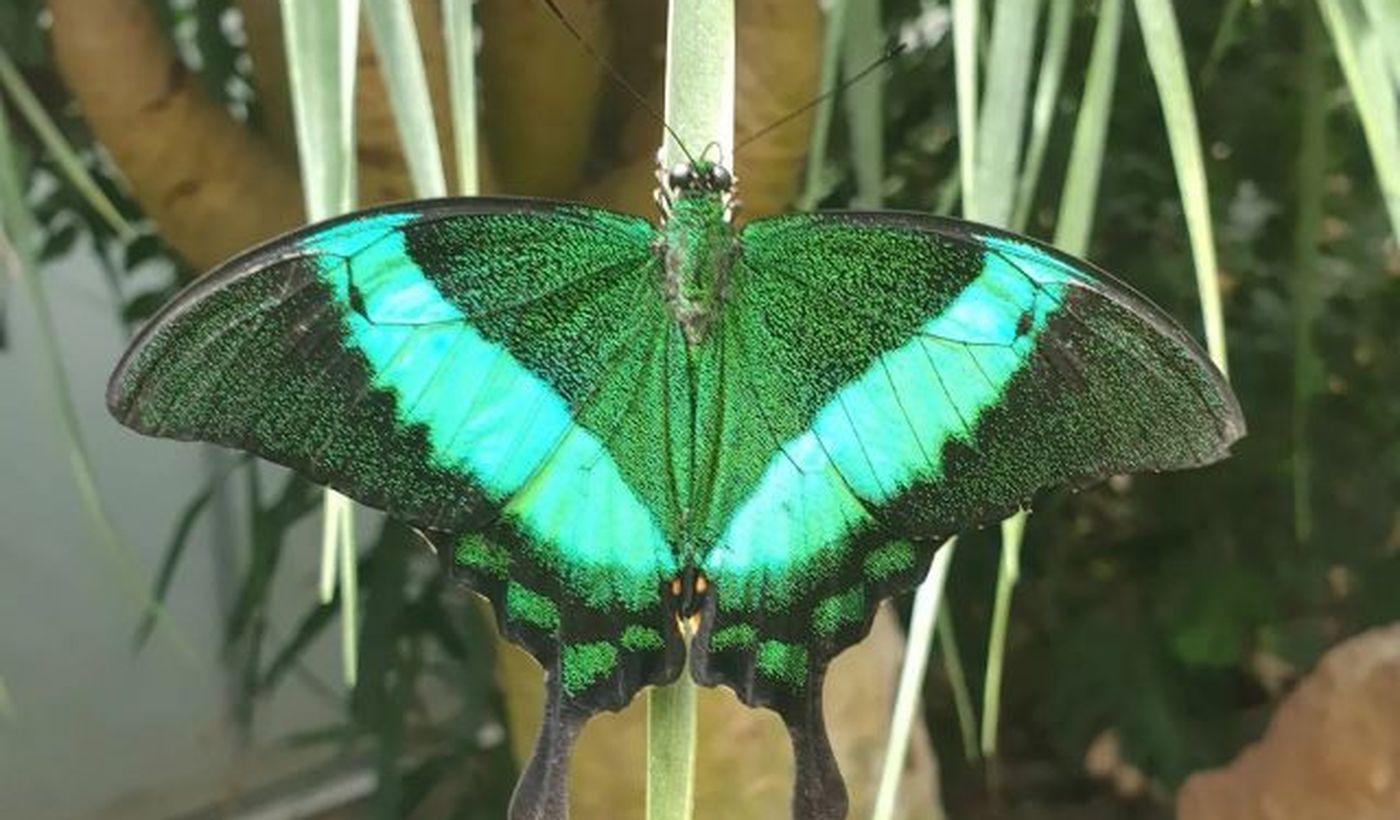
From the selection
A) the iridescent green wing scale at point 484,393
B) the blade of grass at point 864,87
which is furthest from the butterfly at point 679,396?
the blade of grass at point 864,87

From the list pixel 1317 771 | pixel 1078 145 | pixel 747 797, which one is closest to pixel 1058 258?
pixel 1078 145

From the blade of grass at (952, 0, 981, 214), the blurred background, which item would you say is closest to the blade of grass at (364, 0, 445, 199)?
the blurred background

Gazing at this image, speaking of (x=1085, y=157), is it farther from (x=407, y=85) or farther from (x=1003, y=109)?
(x=407, y=85)

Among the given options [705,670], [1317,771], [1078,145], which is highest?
[1078,145]

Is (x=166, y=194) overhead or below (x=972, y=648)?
overhead

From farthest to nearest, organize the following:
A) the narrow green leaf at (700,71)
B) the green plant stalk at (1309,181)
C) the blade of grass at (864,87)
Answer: the green plant stalk at (1309,181) < the blade of grass at (864,87) < the narrow green leaf at (700,71)

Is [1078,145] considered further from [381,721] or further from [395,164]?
[381,721]

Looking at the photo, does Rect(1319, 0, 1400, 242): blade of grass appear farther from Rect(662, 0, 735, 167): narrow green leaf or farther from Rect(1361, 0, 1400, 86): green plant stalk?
Rect(662, 0, 735, 167): narrow green leaf

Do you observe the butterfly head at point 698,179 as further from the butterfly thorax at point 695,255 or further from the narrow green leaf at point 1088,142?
the narrow green leaf at point 1088,142
